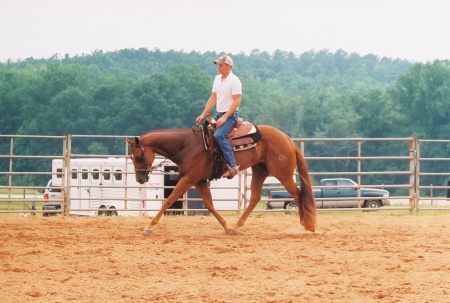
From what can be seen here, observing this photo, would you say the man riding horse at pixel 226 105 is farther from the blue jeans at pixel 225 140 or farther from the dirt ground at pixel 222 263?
the dirt ground at pixel 222 263

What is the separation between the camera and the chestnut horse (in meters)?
13.0

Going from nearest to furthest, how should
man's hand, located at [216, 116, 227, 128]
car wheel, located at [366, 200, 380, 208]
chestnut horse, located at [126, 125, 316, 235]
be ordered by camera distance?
1. man's hand, located at [216, 116, 227, 128]
2. chestnut horse, located at [126, 125, 316, 235]
3. car wheel, located at [366, 200, 380, 208]

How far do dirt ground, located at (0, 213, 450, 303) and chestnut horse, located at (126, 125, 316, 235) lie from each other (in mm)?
466

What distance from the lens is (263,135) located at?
13.2m

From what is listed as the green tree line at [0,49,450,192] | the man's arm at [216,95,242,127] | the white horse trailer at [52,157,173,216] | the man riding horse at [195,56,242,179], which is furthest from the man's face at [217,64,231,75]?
the green tree line at [0,49,450,192]

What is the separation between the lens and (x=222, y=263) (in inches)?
403

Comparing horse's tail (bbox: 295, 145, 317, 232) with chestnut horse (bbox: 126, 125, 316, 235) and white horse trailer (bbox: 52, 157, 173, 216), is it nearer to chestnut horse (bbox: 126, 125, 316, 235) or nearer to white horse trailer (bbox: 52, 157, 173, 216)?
chestnut horse (bbox: 126, 125, 316, 235)

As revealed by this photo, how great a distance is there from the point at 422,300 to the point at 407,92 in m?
69.1

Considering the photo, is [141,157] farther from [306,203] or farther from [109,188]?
[109,188]

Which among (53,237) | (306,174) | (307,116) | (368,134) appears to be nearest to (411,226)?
(306,174)

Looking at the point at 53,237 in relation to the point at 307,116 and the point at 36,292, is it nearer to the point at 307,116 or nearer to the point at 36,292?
the point at 36,292

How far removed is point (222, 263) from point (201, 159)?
2954 mm

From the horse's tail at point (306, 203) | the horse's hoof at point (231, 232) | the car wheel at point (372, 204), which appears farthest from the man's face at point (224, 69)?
the car wheel at point (372, 204)

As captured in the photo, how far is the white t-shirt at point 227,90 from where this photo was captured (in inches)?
503
